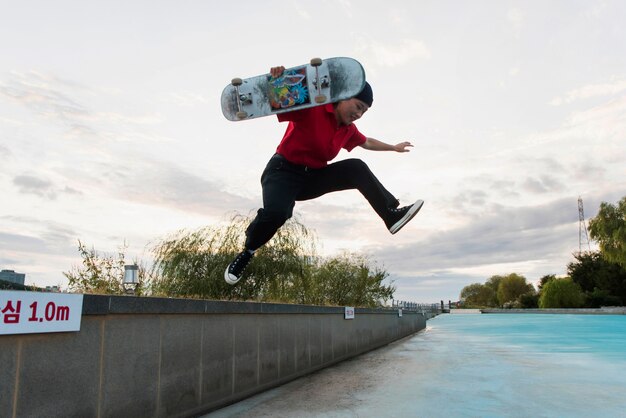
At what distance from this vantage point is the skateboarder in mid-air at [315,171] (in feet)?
12.2

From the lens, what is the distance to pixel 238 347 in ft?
14.5

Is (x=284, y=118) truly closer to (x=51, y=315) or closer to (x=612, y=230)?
(x=51, y=315)

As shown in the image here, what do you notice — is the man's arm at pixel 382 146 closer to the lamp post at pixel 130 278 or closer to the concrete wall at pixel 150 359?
the concrete wall at pixel 150 359

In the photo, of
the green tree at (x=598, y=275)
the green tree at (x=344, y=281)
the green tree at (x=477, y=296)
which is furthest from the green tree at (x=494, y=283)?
the green tree at (x=344, y=281)

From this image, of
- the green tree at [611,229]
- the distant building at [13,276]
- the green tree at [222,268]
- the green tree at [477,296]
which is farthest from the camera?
the green tree at [477,296]

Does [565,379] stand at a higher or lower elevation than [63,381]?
lower

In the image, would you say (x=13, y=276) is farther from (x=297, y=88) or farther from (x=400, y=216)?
(x=400, y=216)

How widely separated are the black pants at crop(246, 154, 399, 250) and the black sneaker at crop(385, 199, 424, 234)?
6 centimetres

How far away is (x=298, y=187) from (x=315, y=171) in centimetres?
21

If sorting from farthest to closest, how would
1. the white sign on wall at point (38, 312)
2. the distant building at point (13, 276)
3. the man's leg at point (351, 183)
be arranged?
the distant building at point (13, 276)
the man's leg at point (351, 183)
the white sign on wall at point (38, 312)

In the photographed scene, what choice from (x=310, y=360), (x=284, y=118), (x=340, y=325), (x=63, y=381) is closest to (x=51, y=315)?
(x=63, y=381)

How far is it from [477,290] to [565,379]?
4166 inches

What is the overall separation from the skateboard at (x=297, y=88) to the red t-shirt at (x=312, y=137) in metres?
0.13

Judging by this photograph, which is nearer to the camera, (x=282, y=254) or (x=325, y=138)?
(x=325, y=138)
